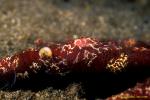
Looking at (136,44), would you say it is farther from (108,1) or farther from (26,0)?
(108,1)

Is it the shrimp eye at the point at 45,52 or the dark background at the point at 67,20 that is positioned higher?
the shrimp eye at the point at 45,52

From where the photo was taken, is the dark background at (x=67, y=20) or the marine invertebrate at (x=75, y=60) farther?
the dark background at (x=67, y=20)

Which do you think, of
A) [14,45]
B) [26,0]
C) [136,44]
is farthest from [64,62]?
[26,0]

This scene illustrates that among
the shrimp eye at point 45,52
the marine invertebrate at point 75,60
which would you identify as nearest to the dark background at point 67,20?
the marine invertebrate at point 75,60

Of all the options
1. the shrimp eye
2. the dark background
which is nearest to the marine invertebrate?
the shrimp eye

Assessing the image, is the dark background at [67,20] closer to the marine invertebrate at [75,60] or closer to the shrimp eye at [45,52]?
the marine invertebrate at [75,60]

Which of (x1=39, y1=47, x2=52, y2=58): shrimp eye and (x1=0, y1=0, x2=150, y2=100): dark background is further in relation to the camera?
(x1=0, y1=0, x2=150, y2=100): dark background

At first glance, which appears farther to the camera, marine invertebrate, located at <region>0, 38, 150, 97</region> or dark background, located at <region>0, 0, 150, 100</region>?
dark background, located at <region>0, 0, 150, 100</region>

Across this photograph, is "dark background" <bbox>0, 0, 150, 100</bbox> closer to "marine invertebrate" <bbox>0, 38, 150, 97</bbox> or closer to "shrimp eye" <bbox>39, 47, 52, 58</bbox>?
"marine invertebrate" <bbox>0, 38, 150, 97</bbox>

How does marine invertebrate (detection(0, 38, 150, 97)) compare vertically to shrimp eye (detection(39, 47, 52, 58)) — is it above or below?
below
